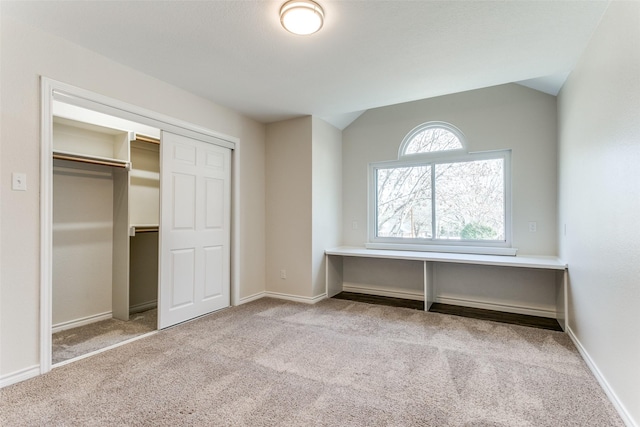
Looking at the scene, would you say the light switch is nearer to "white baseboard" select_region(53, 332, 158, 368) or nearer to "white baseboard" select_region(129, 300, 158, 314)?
"white baseboard" select_region(53, 332, 158, 368)

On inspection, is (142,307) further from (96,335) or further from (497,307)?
(497,307)

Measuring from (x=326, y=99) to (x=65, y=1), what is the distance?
7.53 feet

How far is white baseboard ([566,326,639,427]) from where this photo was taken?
1.59 m

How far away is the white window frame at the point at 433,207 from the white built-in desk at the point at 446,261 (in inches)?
7.6

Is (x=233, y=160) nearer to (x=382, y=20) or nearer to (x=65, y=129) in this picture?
(x=65, y=129)

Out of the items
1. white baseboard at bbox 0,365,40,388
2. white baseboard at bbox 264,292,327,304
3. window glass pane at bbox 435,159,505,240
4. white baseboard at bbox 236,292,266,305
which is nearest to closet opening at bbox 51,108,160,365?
white baseboard at bbox 0,365,40,388

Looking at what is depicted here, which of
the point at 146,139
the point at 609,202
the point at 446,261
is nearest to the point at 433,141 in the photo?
the point at 446,261

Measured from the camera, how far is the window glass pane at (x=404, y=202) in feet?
13.9

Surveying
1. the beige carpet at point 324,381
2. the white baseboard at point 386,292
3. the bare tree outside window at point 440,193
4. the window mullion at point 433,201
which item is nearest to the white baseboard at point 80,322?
the beige carpet at point 324,381

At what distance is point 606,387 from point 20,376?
3791mm

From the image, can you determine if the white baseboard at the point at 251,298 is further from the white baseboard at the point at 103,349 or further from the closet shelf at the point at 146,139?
the closet shelf at the point at 146,139

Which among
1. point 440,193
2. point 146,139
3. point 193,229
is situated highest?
point 146,139

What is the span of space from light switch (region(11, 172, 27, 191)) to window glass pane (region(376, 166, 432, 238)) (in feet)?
12.6

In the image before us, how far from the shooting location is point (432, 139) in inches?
165
